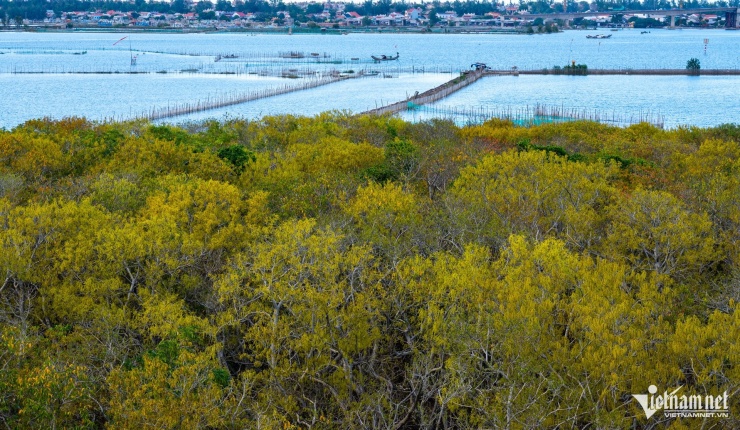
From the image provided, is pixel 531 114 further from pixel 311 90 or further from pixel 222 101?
pixel 311 90

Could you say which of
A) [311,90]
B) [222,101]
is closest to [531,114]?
[222,101]

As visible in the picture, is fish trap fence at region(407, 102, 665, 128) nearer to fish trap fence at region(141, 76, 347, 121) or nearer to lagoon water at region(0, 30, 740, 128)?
lagoon water at region(0, 30, 740, 128)

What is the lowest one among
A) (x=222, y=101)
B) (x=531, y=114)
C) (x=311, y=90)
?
(x=531, y=114)

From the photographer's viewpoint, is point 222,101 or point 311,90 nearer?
point 222,101

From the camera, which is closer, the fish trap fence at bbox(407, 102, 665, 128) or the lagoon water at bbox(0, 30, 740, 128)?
the fish trap fence at bbox(407, 102, 665, 128)

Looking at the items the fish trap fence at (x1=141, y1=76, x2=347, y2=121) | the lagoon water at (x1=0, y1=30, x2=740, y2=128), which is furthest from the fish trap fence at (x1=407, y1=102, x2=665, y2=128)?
the fish trap fence at (x1=141, y1=76, x2=347, y2=121)

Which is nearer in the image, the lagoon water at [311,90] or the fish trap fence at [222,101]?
the fish trap fence at [222,101]

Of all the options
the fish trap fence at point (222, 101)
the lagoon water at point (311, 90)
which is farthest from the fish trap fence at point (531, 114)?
the fish trap fence at point (222, 101)

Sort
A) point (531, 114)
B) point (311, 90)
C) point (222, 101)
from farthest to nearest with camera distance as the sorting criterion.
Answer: point (311, 90), point (222, 101), point (531, 114)

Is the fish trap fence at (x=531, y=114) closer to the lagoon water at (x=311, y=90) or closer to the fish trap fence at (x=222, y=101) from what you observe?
the lagoon water at (x=311, y=90)

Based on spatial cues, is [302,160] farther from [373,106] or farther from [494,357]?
[373,106]

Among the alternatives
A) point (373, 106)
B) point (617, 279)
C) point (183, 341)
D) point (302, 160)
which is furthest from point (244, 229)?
point (373, 106)
